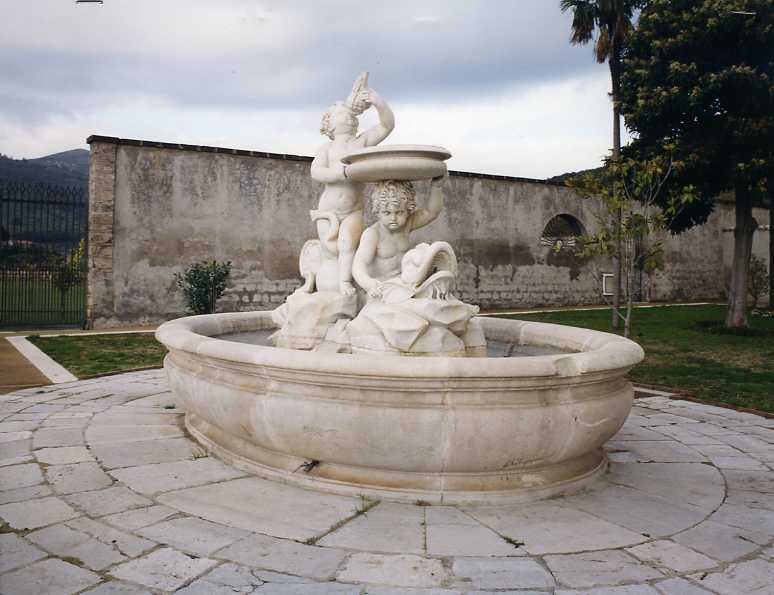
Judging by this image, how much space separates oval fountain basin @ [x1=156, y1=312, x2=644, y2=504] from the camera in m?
3.24

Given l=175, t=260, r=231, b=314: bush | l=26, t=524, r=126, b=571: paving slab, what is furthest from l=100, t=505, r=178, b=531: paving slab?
l=175, t=260, r=231, b=314: bush

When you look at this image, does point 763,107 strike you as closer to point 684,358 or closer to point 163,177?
point 684,358

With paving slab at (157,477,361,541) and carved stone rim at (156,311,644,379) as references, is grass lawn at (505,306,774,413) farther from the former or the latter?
paving slab at (157,477,361,541)

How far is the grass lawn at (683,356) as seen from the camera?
24.0 ft

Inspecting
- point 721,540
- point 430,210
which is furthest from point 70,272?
point 721,540

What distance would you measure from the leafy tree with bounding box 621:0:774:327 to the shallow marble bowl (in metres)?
9.30

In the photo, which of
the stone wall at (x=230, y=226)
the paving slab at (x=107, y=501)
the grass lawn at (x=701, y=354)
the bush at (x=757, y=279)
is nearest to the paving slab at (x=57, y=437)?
the paving slab at (x=107, y=501)

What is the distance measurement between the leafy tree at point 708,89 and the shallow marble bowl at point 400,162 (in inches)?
366

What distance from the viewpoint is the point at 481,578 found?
2.55m

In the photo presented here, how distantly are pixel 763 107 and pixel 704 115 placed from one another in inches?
39.6

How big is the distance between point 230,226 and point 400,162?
1054 centimetres

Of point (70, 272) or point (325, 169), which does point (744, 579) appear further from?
point (70, 272)

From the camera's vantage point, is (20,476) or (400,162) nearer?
(20,476)

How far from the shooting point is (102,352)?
9.25 metres
